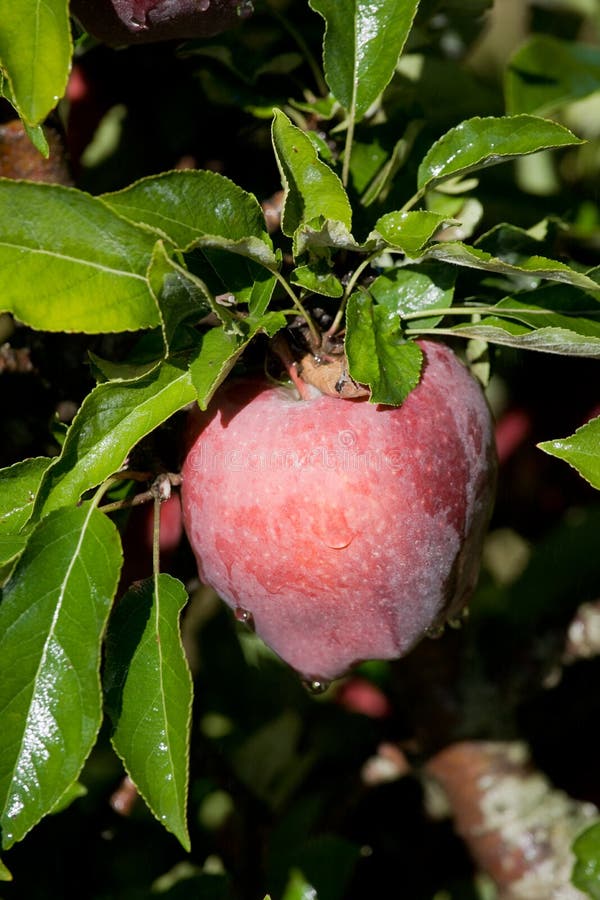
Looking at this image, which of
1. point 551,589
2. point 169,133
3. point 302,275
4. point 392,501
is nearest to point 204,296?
point 302,275

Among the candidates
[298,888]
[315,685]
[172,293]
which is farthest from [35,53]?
[298,888]

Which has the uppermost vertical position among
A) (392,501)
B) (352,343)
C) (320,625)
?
(352,343)

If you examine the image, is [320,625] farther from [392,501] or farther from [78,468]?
[78,468]

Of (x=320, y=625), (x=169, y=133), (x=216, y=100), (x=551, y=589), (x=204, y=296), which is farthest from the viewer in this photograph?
(x=551, y=589)

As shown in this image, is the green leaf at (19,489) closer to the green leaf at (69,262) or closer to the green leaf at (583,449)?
the green leaf at (69,262)

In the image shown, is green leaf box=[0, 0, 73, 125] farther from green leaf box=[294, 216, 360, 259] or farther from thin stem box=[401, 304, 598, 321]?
thin stem box=[401, 304, 598, 321]

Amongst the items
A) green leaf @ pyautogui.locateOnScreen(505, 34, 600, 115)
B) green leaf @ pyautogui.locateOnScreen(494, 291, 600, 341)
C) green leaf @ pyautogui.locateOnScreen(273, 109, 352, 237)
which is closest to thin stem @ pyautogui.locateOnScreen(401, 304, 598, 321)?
green leaf @ pyautogui.locateOnScreen(494, 291, 600, 341)

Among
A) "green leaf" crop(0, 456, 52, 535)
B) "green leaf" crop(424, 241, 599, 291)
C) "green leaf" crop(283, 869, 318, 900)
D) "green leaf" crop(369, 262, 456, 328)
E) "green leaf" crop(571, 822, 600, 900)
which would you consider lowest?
"green leaf" crop(283, 869, 318, 900)

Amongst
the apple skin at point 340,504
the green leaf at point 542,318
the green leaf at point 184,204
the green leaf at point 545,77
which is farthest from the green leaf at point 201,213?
the green leaf at point 545,77
